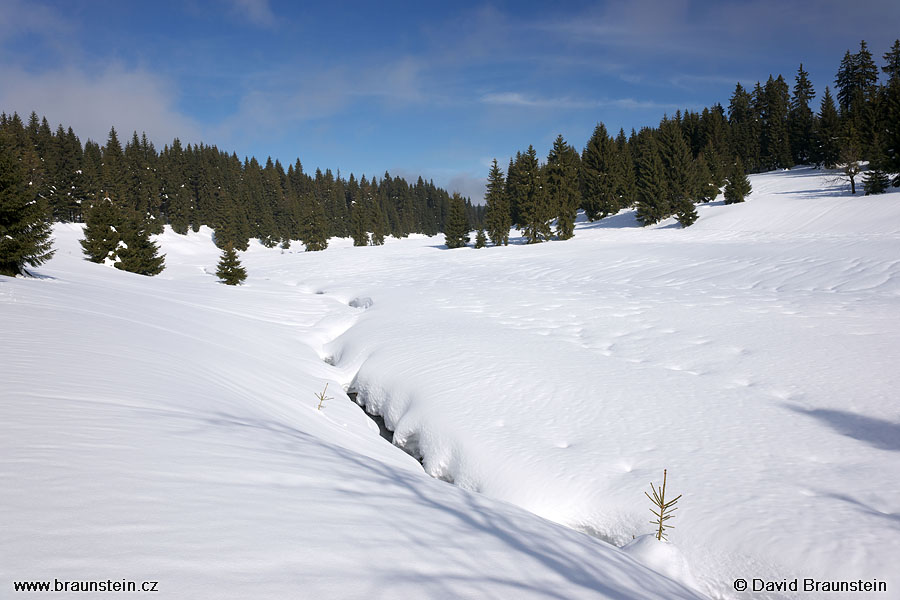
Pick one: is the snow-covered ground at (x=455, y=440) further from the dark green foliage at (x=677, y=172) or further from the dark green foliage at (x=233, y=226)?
the dark green foliage at (x=233, y=226)

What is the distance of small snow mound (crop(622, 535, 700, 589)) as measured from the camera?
345cm

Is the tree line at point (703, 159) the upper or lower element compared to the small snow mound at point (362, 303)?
upper

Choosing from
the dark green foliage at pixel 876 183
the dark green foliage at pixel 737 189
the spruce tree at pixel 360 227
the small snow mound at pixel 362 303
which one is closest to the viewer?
the small snow mound at pixel 362 303

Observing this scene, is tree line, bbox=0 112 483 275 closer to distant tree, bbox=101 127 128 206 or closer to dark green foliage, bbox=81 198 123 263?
distant tree, bbox=101 127 128 206

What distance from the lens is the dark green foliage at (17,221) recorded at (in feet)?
32.0

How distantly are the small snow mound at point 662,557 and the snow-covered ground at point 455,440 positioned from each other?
0.08ft

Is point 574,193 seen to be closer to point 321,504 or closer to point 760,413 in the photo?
point 760,413

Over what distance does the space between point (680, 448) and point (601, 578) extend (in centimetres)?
332

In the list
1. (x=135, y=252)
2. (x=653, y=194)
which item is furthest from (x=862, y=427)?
(x=653, y=194)

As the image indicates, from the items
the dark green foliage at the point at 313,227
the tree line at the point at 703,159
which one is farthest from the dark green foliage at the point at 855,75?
the dark green foliage at the point at 313,227

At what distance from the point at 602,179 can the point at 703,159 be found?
1080cm

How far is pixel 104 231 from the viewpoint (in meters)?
24.0

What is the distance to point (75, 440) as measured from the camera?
8.70ft

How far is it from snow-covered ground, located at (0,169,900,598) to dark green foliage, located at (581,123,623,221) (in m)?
38.2
